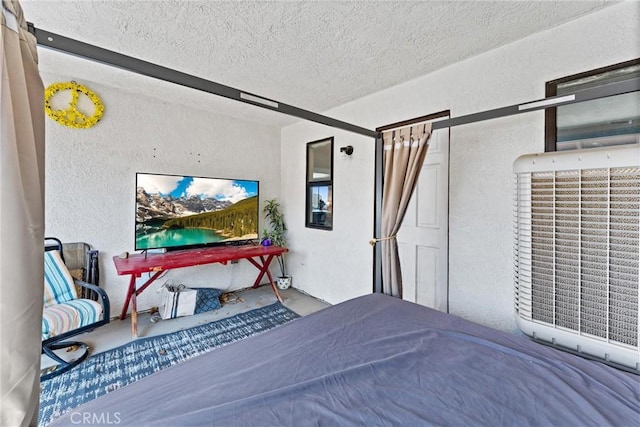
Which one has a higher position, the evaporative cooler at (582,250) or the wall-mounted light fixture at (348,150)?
the wall-mounted light fixture at (348,150)

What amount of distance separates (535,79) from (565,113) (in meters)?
0.32

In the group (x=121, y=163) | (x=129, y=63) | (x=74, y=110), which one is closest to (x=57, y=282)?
(x=121, y=163)

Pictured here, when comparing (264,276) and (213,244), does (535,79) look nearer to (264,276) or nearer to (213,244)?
(213,244)

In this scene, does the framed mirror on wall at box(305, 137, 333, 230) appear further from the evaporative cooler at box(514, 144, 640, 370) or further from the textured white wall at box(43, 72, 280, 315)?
the evaporative cooler at box(514, 144, 640, 370)

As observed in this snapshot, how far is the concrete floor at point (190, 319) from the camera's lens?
2555 millimetres

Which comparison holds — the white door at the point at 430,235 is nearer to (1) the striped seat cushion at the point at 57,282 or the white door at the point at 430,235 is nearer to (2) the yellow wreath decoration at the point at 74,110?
(1) the striped seat cushion at the point at 57,282

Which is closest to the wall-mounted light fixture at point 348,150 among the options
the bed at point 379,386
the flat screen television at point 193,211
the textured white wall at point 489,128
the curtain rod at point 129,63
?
the textured white wall at point 489,128

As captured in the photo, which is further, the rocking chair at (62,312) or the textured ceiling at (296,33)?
the rocking chair at (62,312)

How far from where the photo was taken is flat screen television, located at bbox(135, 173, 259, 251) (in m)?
3.06

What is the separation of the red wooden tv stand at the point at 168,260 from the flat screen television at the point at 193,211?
0.15 metres

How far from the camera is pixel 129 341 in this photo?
257 centimetres

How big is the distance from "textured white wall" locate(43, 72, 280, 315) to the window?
3570mm

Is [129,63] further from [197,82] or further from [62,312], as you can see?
[62,312]

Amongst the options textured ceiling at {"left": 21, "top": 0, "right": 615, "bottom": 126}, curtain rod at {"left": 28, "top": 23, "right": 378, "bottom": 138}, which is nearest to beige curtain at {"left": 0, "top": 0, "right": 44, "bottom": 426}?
curtain rod at {"left": 28, "top": 23, "right": 378, "bottom": 138}
